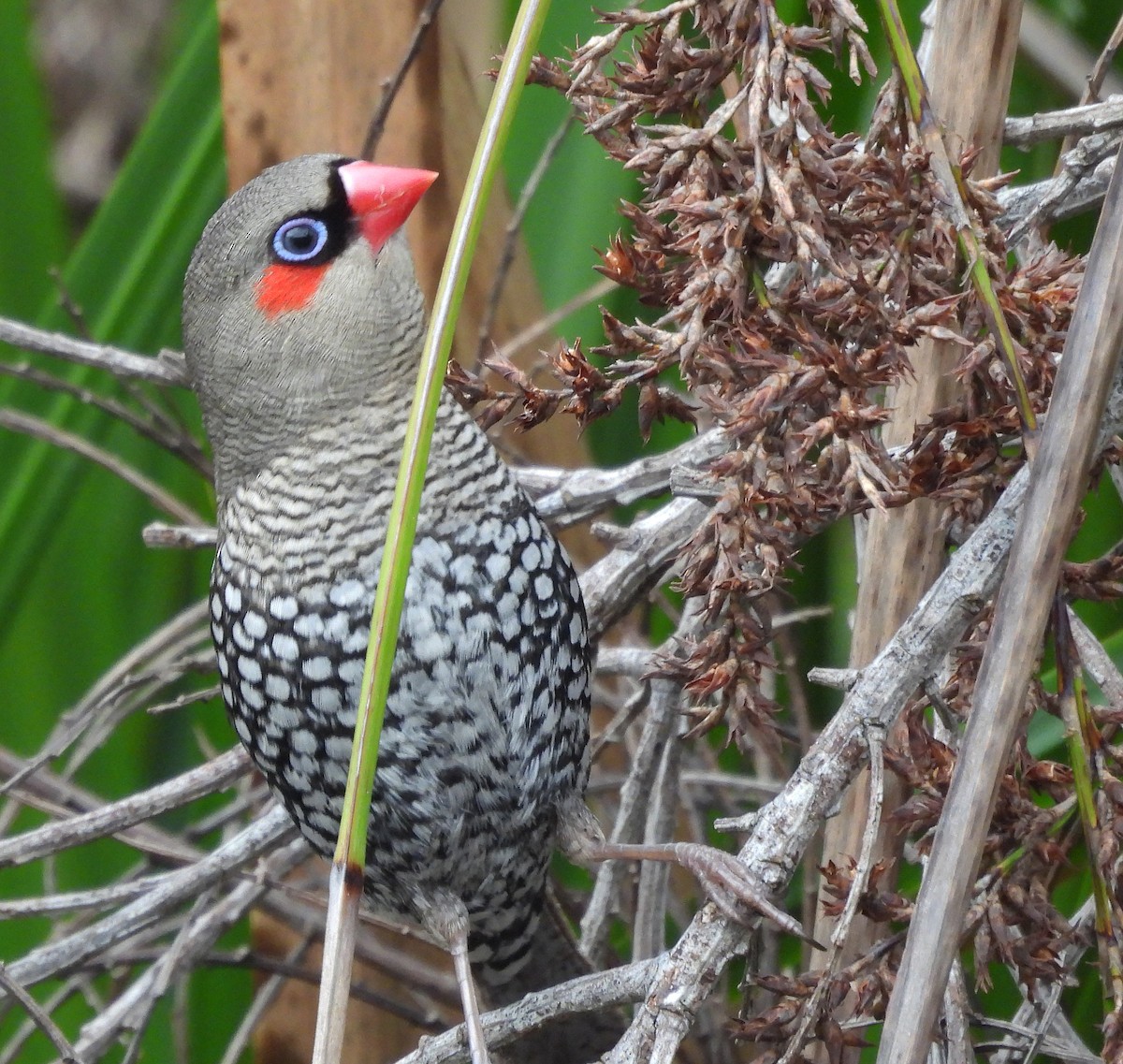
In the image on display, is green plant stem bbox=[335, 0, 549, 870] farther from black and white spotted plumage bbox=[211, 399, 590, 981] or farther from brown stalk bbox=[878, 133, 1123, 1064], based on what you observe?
black and white spotted plumage bbox=[211, 399, 590, 981]

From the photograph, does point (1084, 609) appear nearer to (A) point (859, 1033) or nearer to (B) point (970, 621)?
(A) point (859, 1033)

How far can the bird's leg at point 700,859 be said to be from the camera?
39.9 inches

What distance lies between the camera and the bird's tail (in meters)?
1.71

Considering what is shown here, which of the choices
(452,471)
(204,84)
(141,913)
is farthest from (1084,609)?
(204,84)

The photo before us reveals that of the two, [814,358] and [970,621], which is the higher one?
[814,358]

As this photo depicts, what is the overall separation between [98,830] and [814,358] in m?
0.93

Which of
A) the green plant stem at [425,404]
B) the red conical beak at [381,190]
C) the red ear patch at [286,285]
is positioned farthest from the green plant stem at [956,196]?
the red ear patch at [286,285]

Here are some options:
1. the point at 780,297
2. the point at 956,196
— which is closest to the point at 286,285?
the point at 780,297

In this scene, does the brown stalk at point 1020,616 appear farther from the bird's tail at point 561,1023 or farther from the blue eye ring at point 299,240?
the bird's tail at point 561,1023

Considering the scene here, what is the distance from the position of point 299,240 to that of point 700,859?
713mm

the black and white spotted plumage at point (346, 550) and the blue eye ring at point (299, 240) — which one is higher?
the blue eye ring at point (299, 240)

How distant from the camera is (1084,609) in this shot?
198 cm

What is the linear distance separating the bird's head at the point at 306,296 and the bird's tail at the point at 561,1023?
0.70 meters

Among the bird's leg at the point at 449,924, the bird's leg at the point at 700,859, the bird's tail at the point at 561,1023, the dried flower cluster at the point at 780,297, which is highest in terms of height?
the dried flower cluster at the point at 780,297
